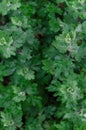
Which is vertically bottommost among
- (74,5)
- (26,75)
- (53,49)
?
(26,75)

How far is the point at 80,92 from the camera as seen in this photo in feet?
10.3

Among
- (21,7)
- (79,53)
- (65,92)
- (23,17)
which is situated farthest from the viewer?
(21,7)

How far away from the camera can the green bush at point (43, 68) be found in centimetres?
318

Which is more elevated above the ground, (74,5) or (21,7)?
(21,7)

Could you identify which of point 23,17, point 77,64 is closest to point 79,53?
point 77,64

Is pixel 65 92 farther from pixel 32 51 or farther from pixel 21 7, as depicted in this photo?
pixel 21 7

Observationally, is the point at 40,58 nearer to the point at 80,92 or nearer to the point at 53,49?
the point at 53,49

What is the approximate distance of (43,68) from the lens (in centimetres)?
337

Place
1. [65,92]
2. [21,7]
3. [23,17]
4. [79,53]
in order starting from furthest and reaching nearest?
[21,7], [23,17], [79,53], [65,92]

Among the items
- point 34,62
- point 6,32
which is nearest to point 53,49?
point 34,62

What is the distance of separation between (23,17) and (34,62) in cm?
46

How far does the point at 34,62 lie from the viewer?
353cm

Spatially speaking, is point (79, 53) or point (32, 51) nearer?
point (79, 53)

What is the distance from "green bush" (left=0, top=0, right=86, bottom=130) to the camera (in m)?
3.18
